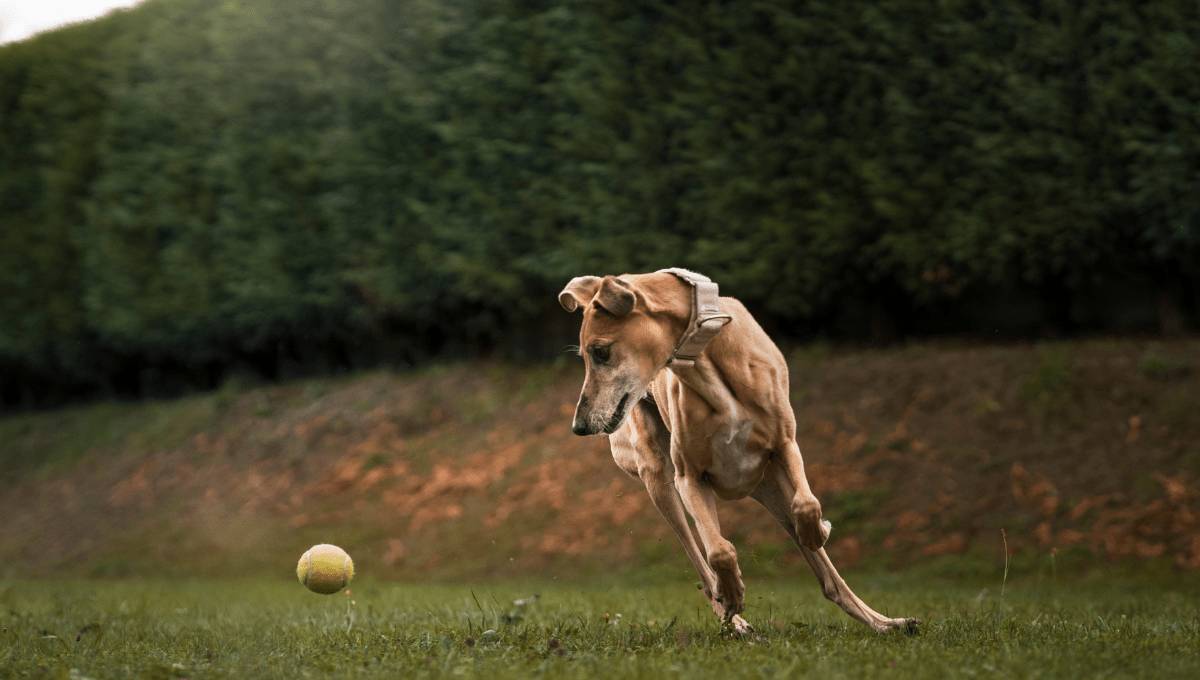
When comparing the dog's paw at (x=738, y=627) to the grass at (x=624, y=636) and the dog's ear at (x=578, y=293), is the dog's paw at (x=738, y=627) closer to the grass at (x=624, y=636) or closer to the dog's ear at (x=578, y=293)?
the grass at (x=624, y=636)

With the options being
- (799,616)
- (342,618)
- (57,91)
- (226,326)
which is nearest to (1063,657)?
(799,616)

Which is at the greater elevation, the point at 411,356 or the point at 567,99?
the point at 567,99

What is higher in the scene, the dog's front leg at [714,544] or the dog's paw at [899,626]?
the dog's front leg at [714,544]

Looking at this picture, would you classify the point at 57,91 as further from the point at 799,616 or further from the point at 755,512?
Answer: the point at 799,616

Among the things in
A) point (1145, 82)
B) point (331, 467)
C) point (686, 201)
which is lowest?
point (331, 467)

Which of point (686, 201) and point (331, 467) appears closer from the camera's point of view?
point (686, 201)

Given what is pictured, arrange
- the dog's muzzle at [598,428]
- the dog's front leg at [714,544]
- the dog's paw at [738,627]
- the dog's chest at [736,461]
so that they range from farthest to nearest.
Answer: the dog's paw at [738,627], the dog's chest at [736,461], the dog's front leg at [714,544], the dog's muzzle at [598,428]

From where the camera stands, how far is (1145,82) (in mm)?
7758

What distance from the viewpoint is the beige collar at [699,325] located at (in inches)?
150

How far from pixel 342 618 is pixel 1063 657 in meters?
3.78

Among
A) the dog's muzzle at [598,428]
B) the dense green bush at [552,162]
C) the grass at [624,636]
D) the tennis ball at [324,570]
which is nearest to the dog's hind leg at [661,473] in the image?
the grass at [624,636]

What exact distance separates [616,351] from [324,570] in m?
2.37

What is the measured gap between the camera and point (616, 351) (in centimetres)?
367

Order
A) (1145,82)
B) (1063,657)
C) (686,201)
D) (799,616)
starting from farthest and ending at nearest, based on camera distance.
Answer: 1. (686,201)
2. (1145,82)
3. (799,616)
4. (1063,657)
